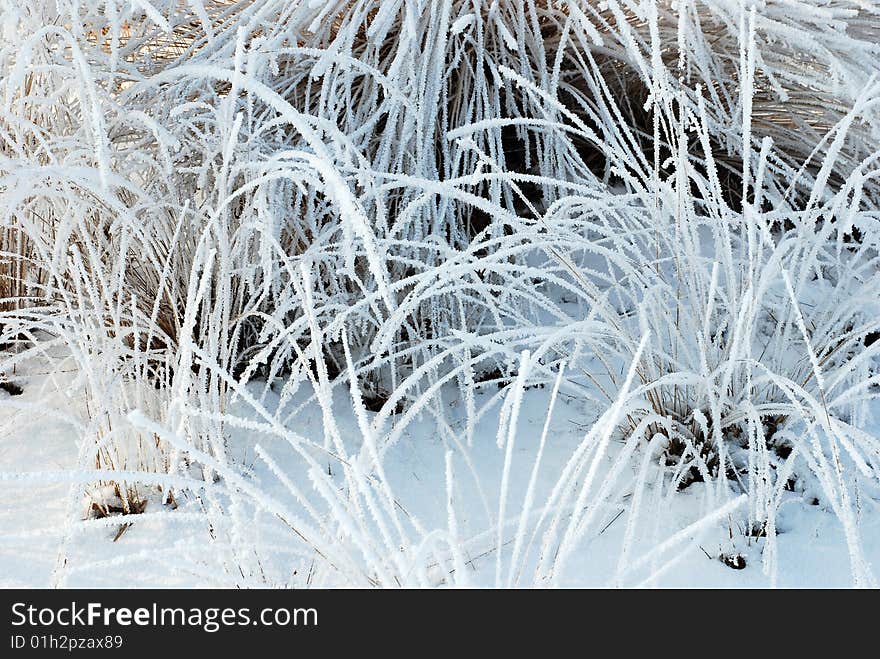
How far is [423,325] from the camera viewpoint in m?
1.23

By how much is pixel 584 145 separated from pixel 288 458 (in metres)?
0.93

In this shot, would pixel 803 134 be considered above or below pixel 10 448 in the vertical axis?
above

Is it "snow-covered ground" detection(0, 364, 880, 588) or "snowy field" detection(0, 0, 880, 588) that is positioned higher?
"snowy field" detection(0, 0, 880, 588)

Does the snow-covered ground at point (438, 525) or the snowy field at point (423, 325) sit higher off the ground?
the snowy field at point (423, 325)

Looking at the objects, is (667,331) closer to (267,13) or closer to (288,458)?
(288,458)

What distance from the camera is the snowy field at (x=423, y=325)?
2.91ft

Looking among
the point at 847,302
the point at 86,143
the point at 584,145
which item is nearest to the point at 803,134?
the point at 584,145

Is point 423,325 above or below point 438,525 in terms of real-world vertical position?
above

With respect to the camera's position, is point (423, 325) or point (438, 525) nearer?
point (438, 525)

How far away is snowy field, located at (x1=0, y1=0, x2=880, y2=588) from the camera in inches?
34.9

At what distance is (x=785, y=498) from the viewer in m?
1.04
